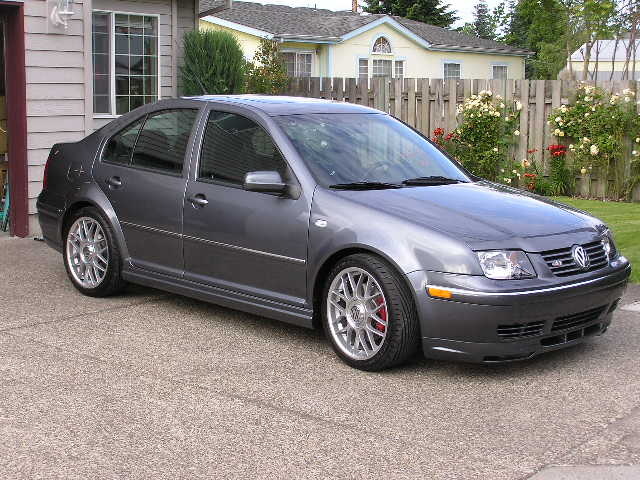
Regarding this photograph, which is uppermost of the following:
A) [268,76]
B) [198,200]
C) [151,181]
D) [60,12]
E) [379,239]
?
[60,12]

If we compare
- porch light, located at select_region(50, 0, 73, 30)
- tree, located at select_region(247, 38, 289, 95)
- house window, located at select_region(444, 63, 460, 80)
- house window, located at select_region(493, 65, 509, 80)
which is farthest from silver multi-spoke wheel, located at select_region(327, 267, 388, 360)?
house window, located at select_region(493, 65, 509, 80)

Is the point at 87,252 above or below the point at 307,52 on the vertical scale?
below

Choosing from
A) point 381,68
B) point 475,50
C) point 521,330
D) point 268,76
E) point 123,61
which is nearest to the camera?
point 521,330

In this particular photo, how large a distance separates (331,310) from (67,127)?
20.6ft

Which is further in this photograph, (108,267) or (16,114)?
(16,114)

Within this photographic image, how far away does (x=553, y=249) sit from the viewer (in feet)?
18.6

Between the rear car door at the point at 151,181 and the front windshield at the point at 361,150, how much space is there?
949mm

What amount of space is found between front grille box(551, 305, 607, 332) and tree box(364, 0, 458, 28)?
42953mm

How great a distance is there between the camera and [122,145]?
7652 mm

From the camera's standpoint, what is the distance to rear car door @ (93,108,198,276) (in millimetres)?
7031

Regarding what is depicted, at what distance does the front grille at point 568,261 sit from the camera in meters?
5.62

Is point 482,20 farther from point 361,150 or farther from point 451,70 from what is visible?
point 361,150

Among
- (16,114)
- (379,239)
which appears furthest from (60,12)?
(379,239)

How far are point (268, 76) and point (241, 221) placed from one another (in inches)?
523
